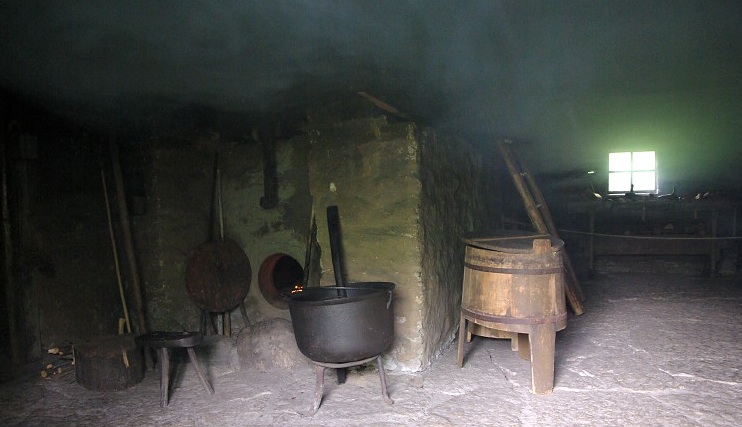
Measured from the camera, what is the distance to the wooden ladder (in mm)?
4184

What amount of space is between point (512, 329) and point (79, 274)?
11.9 ft

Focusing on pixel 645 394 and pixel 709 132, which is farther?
pixel 709 132

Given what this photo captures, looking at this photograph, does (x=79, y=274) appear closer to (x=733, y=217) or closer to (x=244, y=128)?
(x=244, y=128)

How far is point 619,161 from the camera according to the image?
8.31 metres

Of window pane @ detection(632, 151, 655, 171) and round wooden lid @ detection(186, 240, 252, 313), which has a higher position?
window pane @ detection(632, 151, 655, 171)

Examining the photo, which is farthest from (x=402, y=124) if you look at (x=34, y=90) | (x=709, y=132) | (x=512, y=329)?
(x=709, y=132)

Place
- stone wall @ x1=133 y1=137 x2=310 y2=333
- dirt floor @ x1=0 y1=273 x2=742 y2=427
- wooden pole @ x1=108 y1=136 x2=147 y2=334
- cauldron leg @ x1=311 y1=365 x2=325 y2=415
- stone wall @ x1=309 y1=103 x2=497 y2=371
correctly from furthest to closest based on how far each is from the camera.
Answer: stone wall @ x1=133 y1=137 x2=310 y2=333, wooden pole @ x1=108 y1=136 x2=147 y2=334, stone wall @ x1=309 y1=103 x2=497 y2=371, cauldron leg @ x1=311 y1=365 x2=325 y2=415, dirt floor @ x1=0 y1=273 x2=742 y2=427

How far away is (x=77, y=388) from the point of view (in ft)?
10.7

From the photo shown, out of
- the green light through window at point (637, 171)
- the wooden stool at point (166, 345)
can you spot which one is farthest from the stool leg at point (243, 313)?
the green light through window at point (637, 171)

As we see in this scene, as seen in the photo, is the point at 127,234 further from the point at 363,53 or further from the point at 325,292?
the point at 363,53

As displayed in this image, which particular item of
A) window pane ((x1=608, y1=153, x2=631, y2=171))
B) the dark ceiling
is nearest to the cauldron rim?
the dark ceiling

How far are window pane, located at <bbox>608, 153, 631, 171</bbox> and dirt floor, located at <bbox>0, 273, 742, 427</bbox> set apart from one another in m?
4.75

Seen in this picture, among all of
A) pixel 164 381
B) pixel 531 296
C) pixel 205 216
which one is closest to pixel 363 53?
pixel 531 296

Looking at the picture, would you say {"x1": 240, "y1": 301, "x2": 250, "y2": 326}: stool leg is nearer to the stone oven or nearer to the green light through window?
the stone oven
